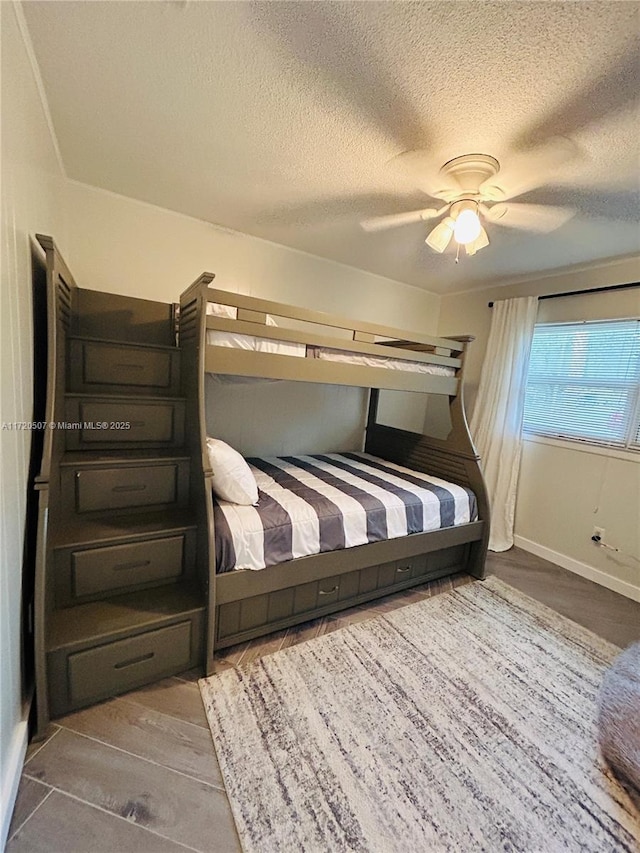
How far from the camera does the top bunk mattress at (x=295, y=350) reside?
1.72m

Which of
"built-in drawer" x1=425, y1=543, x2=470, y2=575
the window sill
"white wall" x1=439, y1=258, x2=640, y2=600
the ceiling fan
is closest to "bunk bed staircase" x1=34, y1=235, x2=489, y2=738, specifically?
"built-in drawer" x1=425, y1=543, x2=470, y2=575

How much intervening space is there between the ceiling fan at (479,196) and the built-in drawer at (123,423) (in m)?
1.63

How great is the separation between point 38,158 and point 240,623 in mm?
2197

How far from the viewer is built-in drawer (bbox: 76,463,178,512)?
5.48 ft

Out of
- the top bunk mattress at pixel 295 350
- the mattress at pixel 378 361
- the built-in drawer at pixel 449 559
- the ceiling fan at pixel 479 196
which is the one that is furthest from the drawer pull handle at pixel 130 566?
the ceiling fan at pixel 479 196

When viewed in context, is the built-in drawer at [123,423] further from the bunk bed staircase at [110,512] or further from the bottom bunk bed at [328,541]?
the bottom bunk bed at [328,541]

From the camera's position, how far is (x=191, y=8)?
979mm

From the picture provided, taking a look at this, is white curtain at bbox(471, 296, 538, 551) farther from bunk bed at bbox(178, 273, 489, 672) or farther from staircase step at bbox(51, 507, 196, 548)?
staircase step at bbox(51, 507, 196, 548)

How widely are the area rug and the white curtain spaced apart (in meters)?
1.21

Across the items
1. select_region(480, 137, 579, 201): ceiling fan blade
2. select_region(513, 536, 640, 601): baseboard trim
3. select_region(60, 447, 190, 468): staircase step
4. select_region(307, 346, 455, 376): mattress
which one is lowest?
select_region(513, 536, 640, 601): baseboard trim

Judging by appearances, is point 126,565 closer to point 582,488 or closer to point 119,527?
point 119,527

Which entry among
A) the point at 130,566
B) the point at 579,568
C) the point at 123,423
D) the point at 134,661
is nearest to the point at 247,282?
the point at 123,423

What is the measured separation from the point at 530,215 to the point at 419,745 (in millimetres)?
2468

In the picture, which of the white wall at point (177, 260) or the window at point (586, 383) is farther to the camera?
the window at point (586, 383)
